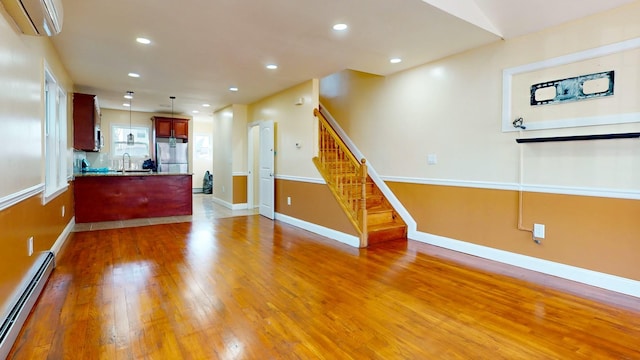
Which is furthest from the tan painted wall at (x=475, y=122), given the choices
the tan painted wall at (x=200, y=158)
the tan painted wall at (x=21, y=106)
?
the tan painted wall at (x=200, y=158)

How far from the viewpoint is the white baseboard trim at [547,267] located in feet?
9.56

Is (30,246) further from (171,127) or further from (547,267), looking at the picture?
(171,127)

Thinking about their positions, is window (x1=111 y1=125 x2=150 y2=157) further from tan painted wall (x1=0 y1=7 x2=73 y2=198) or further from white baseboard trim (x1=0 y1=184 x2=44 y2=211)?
white baseboard trim (x1=0 y1=184 x2=44 y2=211)

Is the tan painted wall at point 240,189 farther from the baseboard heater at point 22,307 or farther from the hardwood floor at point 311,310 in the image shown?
the baseboard heater at point 22,307

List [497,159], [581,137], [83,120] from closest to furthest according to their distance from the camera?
[581,137]
[497,159]
[83,120]

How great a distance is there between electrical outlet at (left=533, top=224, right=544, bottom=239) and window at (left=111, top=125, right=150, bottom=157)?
9.33 m

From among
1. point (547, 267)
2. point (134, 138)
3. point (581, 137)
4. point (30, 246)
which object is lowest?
point (547, 267)

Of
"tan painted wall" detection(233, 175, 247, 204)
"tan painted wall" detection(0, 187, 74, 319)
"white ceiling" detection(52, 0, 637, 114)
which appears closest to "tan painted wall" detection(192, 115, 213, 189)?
"tan painted wall" detection(233, 175, 247, 204)

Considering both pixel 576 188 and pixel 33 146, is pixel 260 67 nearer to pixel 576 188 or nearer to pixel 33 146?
pixel 33 146

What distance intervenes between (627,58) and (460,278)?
2385 millimetres

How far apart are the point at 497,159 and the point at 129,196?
20.0 ft

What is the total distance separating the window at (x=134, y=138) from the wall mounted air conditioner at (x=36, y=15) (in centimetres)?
724

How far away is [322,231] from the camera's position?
5148 mm

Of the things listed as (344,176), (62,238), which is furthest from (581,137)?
(62,238)
